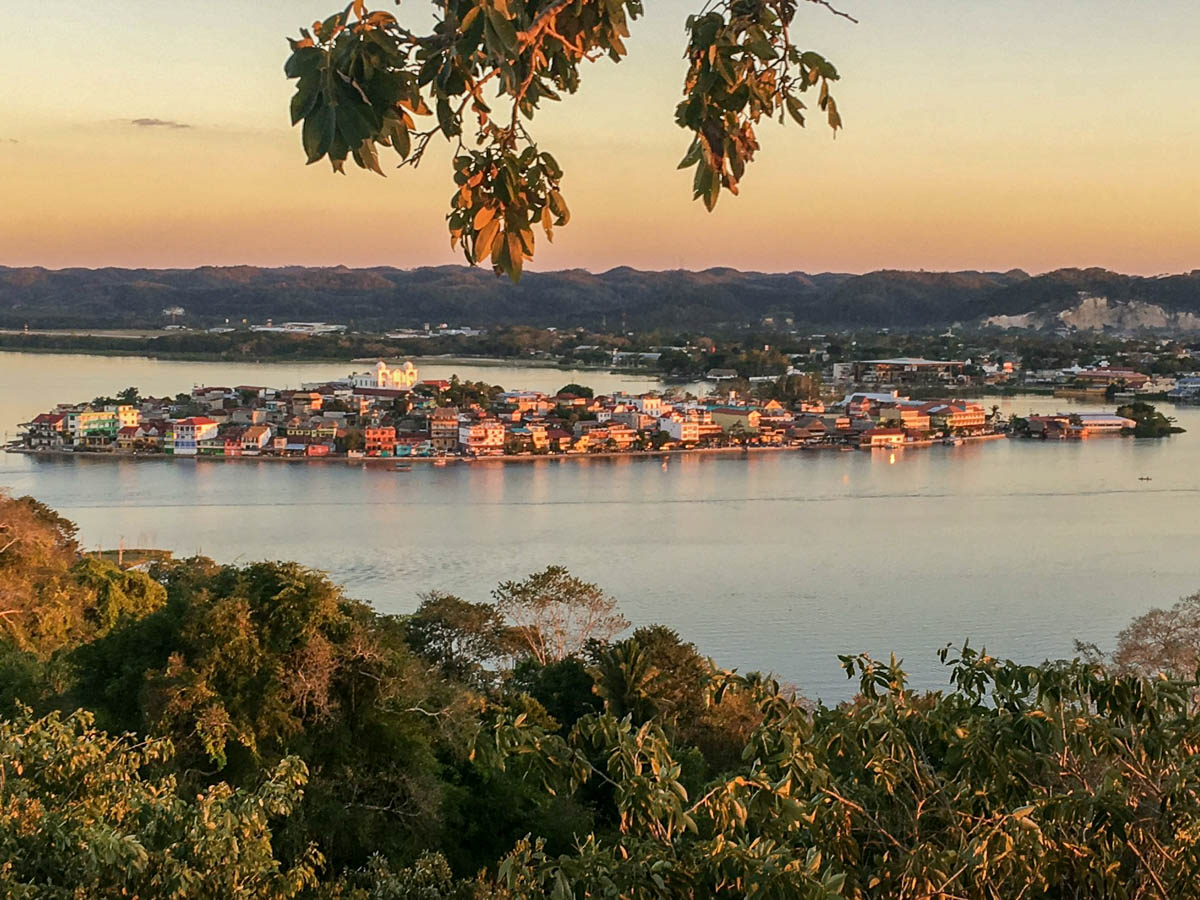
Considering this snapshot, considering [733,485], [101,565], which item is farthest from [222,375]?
[101,565]

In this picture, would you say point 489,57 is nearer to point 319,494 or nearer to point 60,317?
point 319,494

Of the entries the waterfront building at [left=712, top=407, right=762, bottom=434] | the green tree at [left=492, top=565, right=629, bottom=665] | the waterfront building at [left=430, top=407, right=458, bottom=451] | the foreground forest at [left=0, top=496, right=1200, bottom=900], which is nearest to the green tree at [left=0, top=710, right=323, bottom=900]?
the foreground forest at [left=0, top=496, right=1200, bottom=900]

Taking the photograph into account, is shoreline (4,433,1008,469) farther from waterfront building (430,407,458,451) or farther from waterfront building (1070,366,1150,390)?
waterfront building (1070,366,1150,390)

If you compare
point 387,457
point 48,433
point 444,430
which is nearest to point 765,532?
point 387,457

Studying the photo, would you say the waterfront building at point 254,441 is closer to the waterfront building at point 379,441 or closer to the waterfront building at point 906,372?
the waterfront building at point 379,441

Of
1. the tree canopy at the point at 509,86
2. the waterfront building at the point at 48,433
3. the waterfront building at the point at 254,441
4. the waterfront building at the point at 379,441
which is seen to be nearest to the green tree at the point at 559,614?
the tree canopy at the point at 509,86

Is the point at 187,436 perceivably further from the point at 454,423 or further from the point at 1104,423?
the point at 1104,423

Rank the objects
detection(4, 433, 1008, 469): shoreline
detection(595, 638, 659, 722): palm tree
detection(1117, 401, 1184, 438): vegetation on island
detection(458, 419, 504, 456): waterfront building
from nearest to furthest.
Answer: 1. detection(595, 638, 659, 722): palm tree
2. detection(4, 433, 1008, 469): shoreline
3. detection(458, 419, 504, 456): waterfront building
4. detection(1117, 401, 1184, 438): vegetation on island
